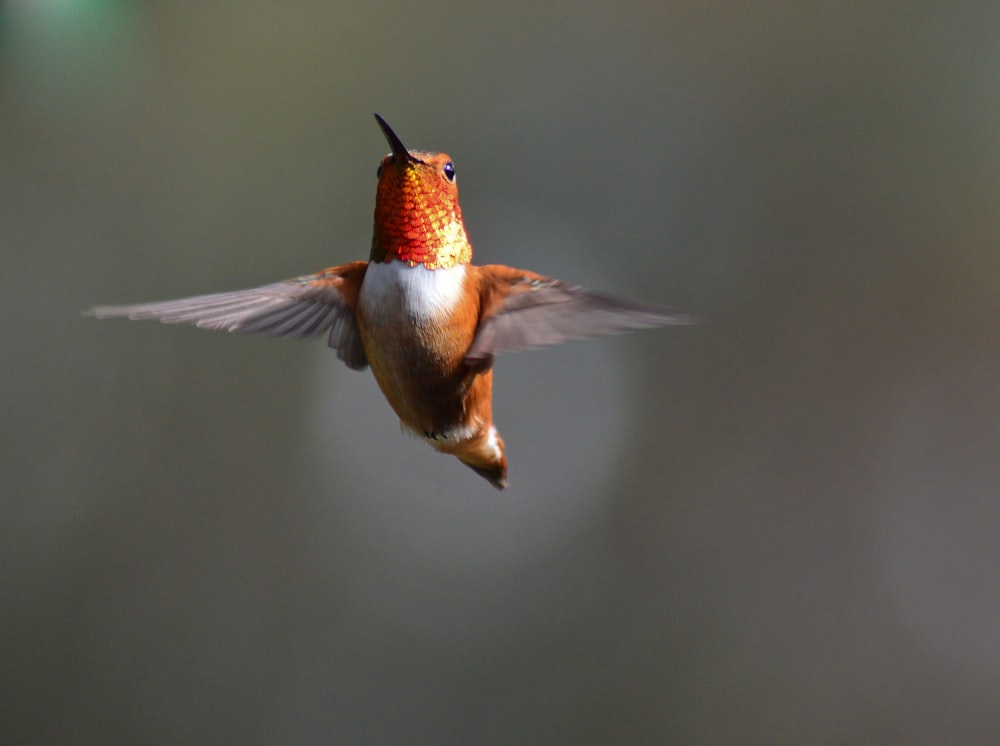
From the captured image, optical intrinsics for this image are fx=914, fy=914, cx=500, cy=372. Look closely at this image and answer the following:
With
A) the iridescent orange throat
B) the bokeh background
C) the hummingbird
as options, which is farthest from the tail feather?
the bokeh background

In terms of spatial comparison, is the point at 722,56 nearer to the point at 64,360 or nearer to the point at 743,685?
the point at 743,685

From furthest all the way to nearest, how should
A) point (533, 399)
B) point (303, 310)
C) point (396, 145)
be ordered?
point (533, 399)
point (303, 310)
point (396, 145)

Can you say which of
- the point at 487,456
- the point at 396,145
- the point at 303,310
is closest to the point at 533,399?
the point at 487,456

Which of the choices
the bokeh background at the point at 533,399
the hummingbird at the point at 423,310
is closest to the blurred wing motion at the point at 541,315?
the hummingbird at the point at 423,310

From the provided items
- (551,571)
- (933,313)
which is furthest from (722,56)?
(551,571)

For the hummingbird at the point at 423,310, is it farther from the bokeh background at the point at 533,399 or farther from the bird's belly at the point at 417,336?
the bokeh background at the point at 533,399

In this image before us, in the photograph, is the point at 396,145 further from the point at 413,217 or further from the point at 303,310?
the point at 303,310

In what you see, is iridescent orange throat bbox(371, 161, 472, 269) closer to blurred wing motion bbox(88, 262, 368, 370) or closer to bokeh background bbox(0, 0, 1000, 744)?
blurred wing motion bbox(88, 262, 368, 370)

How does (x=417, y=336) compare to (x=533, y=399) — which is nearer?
(x=417, y=336)
